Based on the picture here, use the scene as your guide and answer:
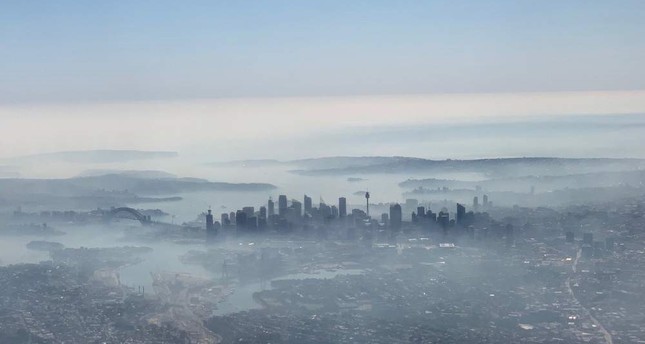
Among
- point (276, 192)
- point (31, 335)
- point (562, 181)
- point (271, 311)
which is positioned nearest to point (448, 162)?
point (562, 181)

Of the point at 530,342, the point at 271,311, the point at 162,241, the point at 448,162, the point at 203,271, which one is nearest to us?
the point at 530,342

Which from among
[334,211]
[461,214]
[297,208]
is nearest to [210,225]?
[297,208]

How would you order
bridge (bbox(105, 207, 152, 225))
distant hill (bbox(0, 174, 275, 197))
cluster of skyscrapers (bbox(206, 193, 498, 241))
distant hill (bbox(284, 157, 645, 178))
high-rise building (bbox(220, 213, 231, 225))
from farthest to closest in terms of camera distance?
1. distant hill (bbox(284, 157, 645, 178))
2. distant hill (bbox(0, 174, 275, 197))
3. bridge (bbox(105, 207, 152, 225))
4. high-rise building (bbox(220, 213, 231, 225))
5. cluster of skyscrapers (bbox(206, 193, 498, 241))

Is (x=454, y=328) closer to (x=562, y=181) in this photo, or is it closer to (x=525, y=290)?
(x=525, y=290)

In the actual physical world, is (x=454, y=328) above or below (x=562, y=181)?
below

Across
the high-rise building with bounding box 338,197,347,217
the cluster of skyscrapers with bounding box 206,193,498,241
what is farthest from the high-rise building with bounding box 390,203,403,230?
the high-rise building with bounding box 338,197,347,217

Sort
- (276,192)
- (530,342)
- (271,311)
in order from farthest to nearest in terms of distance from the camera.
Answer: (276,192)
(271,311)
(530,342)

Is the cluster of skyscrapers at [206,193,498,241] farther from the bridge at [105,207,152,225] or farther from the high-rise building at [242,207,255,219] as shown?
the bridge at [105,207,152,225]
